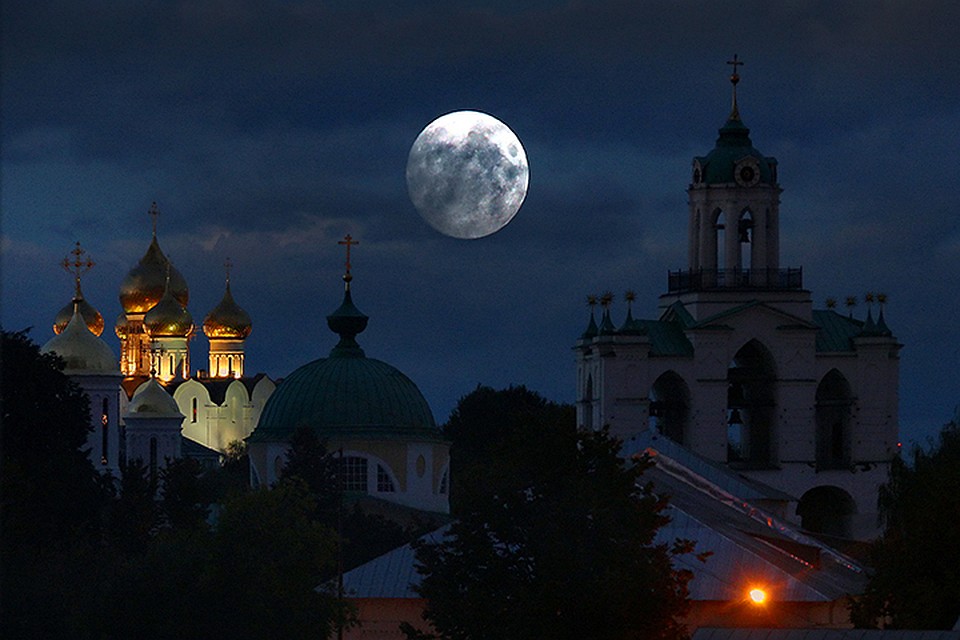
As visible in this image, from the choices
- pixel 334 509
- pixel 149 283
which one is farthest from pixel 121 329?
pixel 334 509

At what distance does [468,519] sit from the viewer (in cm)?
5378

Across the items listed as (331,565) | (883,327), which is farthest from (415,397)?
(331,565)

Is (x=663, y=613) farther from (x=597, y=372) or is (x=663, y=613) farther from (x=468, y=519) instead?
(x=597, y=372)

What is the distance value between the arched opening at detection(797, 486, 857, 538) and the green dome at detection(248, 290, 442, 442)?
476 inches

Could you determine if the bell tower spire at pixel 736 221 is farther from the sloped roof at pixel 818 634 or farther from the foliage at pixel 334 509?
the sloped roof at pixel 818 634

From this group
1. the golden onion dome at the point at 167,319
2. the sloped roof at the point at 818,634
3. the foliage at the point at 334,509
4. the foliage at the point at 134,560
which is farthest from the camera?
the golden onion dome at the point at 167,319

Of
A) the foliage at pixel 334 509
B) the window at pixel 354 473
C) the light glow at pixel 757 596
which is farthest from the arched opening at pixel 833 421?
the light glow at pixel 757 596

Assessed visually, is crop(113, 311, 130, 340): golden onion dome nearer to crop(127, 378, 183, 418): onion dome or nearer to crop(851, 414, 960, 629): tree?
crop(127, 378, 183, 418): onion dome

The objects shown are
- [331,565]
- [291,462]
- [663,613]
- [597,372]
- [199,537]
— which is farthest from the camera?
[597,372]

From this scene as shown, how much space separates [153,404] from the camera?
13162 centimetres

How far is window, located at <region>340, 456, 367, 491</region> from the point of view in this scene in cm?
10906

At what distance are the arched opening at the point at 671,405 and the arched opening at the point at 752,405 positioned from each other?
159 cm

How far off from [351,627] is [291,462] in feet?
127

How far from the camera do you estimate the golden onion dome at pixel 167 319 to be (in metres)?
166
